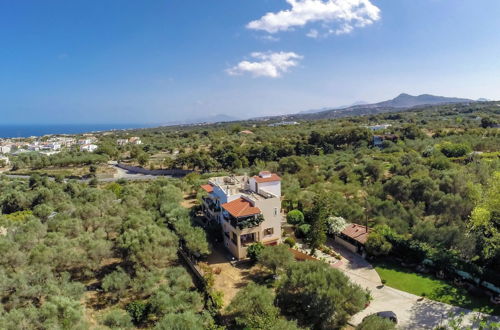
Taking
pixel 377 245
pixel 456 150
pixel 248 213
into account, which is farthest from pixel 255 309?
pixel 456 150

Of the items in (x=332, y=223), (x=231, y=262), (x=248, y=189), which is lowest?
(x=231, y=262)

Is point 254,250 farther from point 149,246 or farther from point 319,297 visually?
point 319,297

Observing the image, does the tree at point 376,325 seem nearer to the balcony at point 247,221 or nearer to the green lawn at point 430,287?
the green lawn at point 430,287

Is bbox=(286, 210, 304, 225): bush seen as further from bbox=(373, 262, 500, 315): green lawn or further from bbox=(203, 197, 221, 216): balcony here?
bbox=(373, 262, 500, 315): green lawn

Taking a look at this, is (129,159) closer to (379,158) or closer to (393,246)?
(379,158)

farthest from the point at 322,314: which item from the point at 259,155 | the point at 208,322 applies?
the point at 259,155

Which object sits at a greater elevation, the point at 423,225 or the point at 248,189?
the point at 248,189
